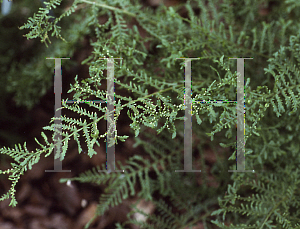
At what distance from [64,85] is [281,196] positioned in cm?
65

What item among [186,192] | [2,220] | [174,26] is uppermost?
[174,26]

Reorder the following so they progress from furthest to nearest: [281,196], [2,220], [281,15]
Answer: [2,220], [281,15], [281,196]

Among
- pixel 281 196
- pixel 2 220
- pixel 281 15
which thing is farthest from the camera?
pixel 2 220

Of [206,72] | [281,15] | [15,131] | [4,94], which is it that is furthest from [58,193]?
[281,15]

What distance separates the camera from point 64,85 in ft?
2.53

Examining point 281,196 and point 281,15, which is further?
point 281,15

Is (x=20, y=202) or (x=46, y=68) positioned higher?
(x=46, y=68)

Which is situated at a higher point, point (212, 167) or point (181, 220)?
point (212, 167)

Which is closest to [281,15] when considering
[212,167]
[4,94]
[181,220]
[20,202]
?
[212,167]

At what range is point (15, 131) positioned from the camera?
799 millimetres

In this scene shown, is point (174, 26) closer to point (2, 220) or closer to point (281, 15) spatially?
point (281, 15)

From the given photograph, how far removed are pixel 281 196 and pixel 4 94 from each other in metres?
0.81

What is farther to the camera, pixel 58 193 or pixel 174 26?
pixel 58 193

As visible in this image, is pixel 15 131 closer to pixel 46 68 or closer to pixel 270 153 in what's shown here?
pixel 46 68
